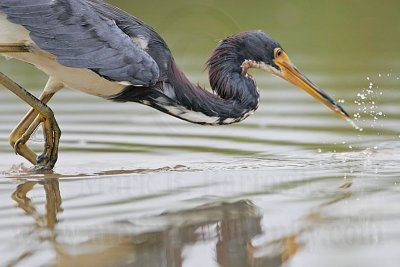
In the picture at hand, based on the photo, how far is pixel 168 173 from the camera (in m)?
8.75

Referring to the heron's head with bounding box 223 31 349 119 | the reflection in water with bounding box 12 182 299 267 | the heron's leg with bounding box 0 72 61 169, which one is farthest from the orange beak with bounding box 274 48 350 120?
the reflection in water with bounding box 12 182 299 267

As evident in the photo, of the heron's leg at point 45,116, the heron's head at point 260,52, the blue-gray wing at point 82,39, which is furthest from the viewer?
the heron's head at point 260,52

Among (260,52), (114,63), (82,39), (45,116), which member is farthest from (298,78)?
(45,116)

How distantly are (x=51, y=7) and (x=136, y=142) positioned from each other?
77.3 inches

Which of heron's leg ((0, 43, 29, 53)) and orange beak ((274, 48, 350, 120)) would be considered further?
orange beak ((274, 48, 350, 120))

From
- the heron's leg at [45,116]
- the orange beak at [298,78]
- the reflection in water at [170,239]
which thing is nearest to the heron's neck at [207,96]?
the orange beak at [298,78]

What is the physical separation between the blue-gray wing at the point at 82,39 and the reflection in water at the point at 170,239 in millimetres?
1689

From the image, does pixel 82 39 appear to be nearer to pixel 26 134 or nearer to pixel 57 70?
pixel 57 70

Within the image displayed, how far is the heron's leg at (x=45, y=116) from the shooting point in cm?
915

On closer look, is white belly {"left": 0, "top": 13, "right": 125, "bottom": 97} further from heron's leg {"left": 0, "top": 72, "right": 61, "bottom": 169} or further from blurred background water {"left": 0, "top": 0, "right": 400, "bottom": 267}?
blurred background water {"left": 0, "top": 0, "right": 400, "bottom": 267}

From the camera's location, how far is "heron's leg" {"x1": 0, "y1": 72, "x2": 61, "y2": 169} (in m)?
9.15

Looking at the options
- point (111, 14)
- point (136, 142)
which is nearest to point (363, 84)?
point (136, 142)

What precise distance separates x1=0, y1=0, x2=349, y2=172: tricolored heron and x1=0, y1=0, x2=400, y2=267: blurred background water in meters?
0.40

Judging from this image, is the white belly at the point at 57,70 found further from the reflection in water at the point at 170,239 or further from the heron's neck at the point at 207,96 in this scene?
the reflection in water at the point at 170,239
